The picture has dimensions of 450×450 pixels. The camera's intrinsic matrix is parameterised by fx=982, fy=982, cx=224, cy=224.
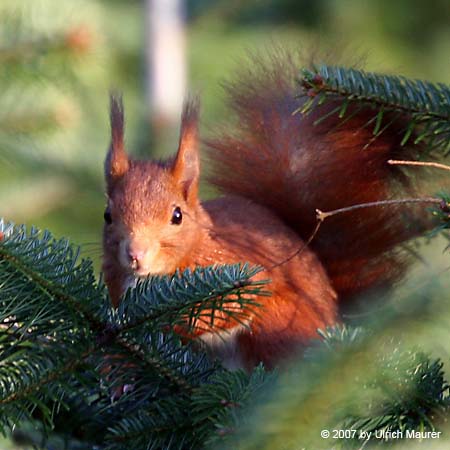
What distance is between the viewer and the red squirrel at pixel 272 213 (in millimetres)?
1834

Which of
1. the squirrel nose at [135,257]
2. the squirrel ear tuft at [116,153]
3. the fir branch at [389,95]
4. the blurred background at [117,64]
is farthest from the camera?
the blurred background at [117,64]

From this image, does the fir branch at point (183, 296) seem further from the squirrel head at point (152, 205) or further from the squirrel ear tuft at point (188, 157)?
the squirrel ear tuft at point (188, 157)

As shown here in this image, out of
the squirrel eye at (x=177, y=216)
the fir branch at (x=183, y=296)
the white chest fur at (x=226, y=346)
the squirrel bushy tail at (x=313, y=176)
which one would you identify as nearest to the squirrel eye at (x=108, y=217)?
the squirrel eye at (x=177, y=216)

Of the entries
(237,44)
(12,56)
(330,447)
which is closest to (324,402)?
(330,447)

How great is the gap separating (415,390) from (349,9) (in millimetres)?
4823

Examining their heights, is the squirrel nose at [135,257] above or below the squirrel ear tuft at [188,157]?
below

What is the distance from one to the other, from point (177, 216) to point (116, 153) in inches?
6.8

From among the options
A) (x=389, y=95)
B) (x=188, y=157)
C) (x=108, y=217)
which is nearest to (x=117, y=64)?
(x=188, y=157)

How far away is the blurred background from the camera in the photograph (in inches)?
101

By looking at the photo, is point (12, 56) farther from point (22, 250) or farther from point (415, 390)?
point (415, 390)

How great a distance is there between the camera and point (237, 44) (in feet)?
18.3

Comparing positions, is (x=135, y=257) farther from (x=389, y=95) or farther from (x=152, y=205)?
(x=389, y=95)

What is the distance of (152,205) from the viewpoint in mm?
1855

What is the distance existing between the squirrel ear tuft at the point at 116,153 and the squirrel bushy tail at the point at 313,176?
282 millimetres
